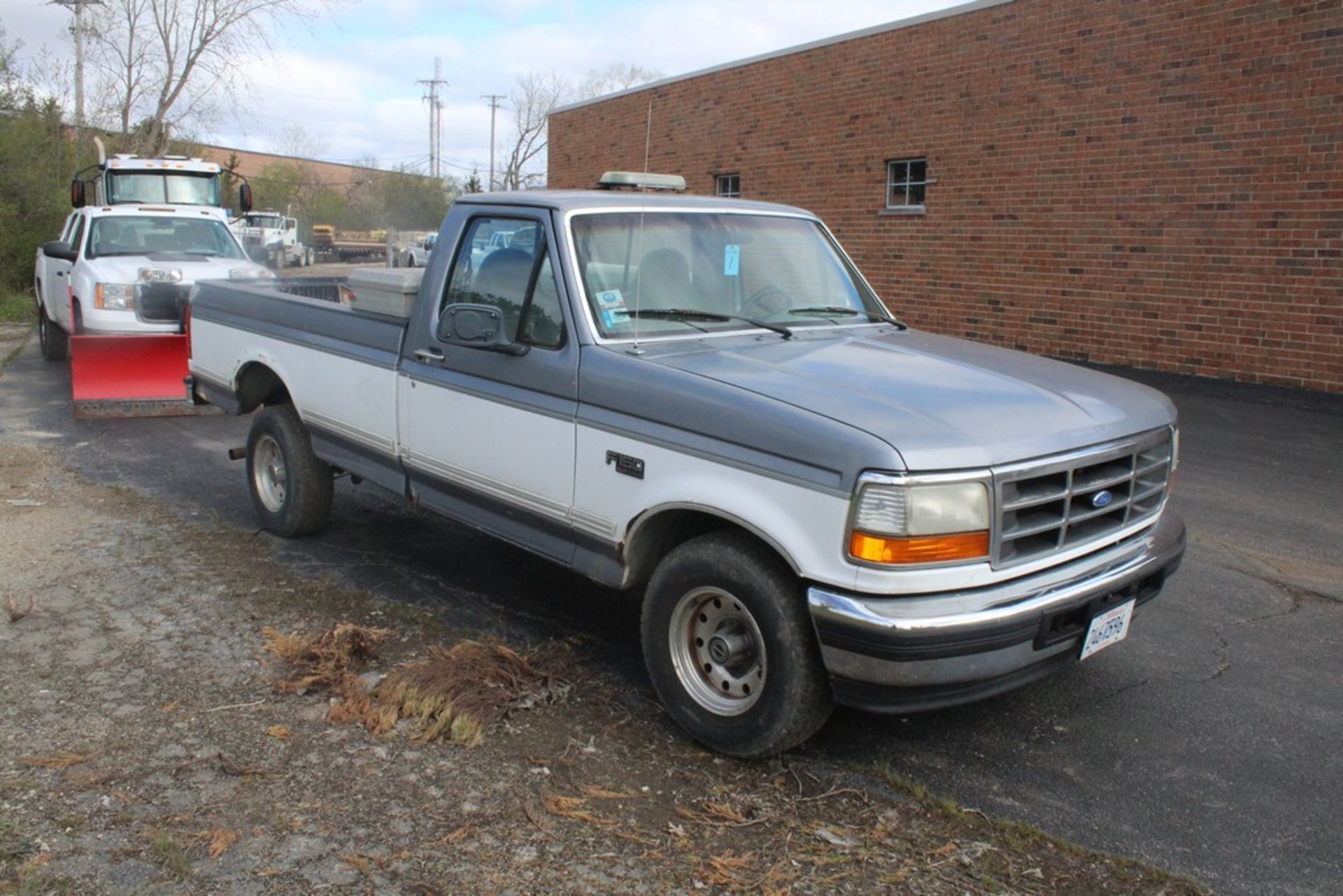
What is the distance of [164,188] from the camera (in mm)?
15273

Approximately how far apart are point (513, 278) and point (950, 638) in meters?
2.44

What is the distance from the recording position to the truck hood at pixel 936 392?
3.49 metres

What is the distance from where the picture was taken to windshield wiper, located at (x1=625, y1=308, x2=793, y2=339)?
4508mm

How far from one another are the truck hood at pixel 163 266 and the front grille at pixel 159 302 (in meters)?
0.16

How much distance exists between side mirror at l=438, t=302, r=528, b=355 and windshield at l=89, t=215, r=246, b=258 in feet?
30.1

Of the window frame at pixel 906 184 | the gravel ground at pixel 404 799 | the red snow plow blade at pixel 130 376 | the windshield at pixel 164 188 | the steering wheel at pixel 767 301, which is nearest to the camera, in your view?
the gravel ground at pixel 404 799

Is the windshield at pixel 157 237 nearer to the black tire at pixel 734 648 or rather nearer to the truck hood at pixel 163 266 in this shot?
the truck hood at pixel 163 266

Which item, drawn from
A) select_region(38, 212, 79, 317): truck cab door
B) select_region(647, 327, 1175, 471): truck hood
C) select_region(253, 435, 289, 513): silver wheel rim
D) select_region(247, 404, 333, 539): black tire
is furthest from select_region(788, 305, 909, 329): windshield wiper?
select_region(38, 212, 79, 317): truck cab door

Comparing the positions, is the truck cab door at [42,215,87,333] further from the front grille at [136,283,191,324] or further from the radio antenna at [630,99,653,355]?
the radio antenna at [630,99,653,355]

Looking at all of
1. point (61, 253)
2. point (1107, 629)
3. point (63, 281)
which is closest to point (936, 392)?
point (1107, 629)

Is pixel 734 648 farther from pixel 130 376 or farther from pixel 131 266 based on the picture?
pixel 131 266

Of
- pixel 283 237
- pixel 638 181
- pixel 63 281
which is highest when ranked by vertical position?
pixel 283 237

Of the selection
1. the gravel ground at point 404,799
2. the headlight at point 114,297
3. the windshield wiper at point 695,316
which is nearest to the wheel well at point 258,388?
→ the gravel ground at point 404,799

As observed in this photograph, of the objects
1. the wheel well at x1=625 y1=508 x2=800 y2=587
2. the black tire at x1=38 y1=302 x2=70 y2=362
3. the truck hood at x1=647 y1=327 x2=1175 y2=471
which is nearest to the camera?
the truck hood at x1=647 y1=327 x2=1175 y2=471
